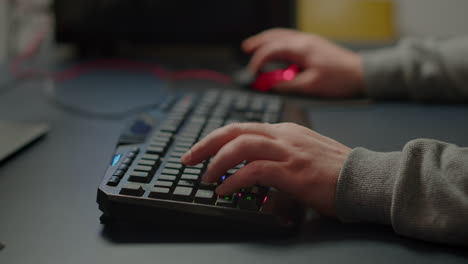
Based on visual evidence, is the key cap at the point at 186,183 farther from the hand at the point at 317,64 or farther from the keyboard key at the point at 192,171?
the hand at the point at 317,64

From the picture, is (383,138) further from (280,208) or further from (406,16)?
(406,16)

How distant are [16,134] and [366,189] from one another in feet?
1.61

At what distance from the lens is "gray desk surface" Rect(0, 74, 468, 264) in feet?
1.48

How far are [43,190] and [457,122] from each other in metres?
0.60

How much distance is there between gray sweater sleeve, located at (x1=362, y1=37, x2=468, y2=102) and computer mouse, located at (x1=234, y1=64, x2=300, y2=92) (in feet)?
0.46

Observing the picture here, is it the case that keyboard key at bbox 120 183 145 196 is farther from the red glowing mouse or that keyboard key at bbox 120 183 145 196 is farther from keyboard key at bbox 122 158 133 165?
the red glowing mouse

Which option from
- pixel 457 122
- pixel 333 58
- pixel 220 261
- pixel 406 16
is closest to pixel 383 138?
pixel 457 122

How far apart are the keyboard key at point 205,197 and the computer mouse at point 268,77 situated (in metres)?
0.49

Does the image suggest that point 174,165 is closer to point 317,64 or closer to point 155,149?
point 155,149

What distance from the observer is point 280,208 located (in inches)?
19.6

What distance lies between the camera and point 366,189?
19.1 inches

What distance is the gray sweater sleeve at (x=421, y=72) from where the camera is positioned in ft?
2.78

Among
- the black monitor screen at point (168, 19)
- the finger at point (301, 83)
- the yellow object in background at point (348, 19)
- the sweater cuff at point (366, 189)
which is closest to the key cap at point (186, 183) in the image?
the sweater cuff at point (366, 189)

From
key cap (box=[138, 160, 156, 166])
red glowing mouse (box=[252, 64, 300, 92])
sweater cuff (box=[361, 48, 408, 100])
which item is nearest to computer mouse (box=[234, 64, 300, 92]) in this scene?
red glowing mouse (box=[252, 64, 300, 92])
